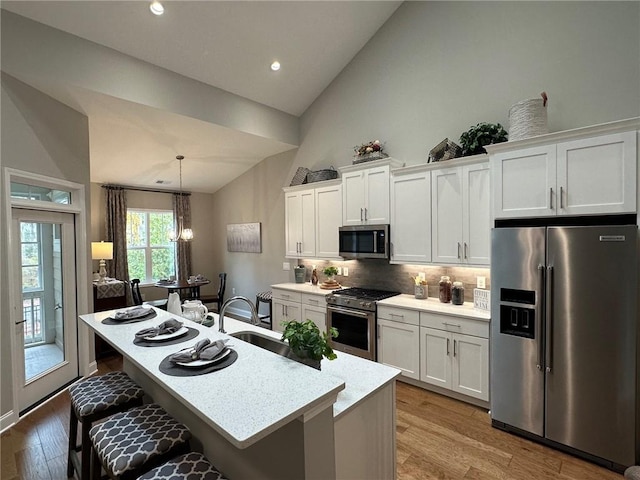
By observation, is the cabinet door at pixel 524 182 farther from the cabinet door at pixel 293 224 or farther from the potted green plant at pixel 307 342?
the cabinet door at pixel 293 224

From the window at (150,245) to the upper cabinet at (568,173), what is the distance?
6520 mm

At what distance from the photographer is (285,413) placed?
1062 mm

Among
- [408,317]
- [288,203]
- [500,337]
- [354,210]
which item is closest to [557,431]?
[500,337]

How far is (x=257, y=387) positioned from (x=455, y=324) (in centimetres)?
232

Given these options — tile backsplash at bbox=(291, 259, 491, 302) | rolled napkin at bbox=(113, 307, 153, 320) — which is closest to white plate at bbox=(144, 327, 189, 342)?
rolled napkin at bbox=(113, 307, 153, 320)

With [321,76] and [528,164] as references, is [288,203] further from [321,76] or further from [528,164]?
[528,164]

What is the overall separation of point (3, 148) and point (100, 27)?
4.79 ft

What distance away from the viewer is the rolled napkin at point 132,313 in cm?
227

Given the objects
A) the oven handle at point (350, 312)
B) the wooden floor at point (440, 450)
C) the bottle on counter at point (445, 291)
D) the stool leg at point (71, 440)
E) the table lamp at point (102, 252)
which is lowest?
the wooden floor at point (440, 450)

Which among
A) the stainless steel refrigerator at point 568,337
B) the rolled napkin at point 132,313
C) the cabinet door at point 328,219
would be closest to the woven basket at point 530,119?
the stainless steel refrigerator at point 568,337

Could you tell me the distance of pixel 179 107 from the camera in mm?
3893

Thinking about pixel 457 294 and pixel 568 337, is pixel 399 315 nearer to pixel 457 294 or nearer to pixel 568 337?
pixel 457 294

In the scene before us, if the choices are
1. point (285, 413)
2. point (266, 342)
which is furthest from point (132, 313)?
point (285, 413)

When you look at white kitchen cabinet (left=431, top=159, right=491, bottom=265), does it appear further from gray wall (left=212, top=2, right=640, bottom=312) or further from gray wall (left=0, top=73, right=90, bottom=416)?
gray wall (left=0, top=73, right=90, bottom=416)
